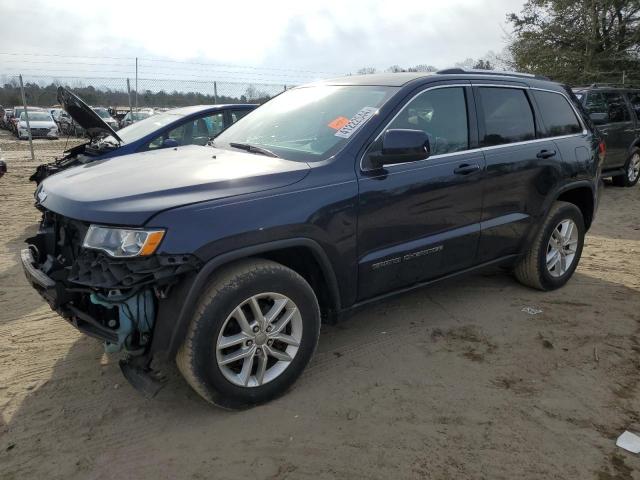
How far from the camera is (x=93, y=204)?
2.49 m

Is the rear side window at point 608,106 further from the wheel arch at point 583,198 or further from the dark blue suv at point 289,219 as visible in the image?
the dark blue suv at point 289,219

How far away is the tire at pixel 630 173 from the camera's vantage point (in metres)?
9.95

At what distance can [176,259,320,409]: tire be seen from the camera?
8.29ft

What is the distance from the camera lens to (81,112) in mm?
4910

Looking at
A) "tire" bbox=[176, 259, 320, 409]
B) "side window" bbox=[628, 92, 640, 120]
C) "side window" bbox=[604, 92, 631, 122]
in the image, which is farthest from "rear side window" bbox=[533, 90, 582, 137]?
"side window" bbox=[628, 92, 640, 120]

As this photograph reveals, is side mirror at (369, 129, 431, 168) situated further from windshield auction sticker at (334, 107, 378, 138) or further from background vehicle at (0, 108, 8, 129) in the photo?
background vehicle at (0, 108, 8, 129)

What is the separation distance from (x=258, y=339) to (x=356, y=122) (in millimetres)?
1477

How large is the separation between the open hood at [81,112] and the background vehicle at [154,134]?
0.08 feet

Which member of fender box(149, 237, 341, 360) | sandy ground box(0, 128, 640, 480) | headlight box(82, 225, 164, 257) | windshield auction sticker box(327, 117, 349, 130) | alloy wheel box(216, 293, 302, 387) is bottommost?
sandy ground box(0, 128, 640, 480)

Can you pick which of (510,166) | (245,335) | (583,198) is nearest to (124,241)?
(245,335)

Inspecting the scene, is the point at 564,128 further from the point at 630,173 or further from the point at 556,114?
the point at 630,173

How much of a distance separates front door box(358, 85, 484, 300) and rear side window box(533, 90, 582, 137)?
1.00 m

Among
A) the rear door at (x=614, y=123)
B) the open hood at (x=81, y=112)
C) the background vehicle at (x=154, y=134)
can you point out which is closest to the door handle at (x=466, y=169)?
the background vehicle at (x=154, y=134)

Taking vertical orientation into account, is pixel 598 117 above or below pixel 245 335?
above
